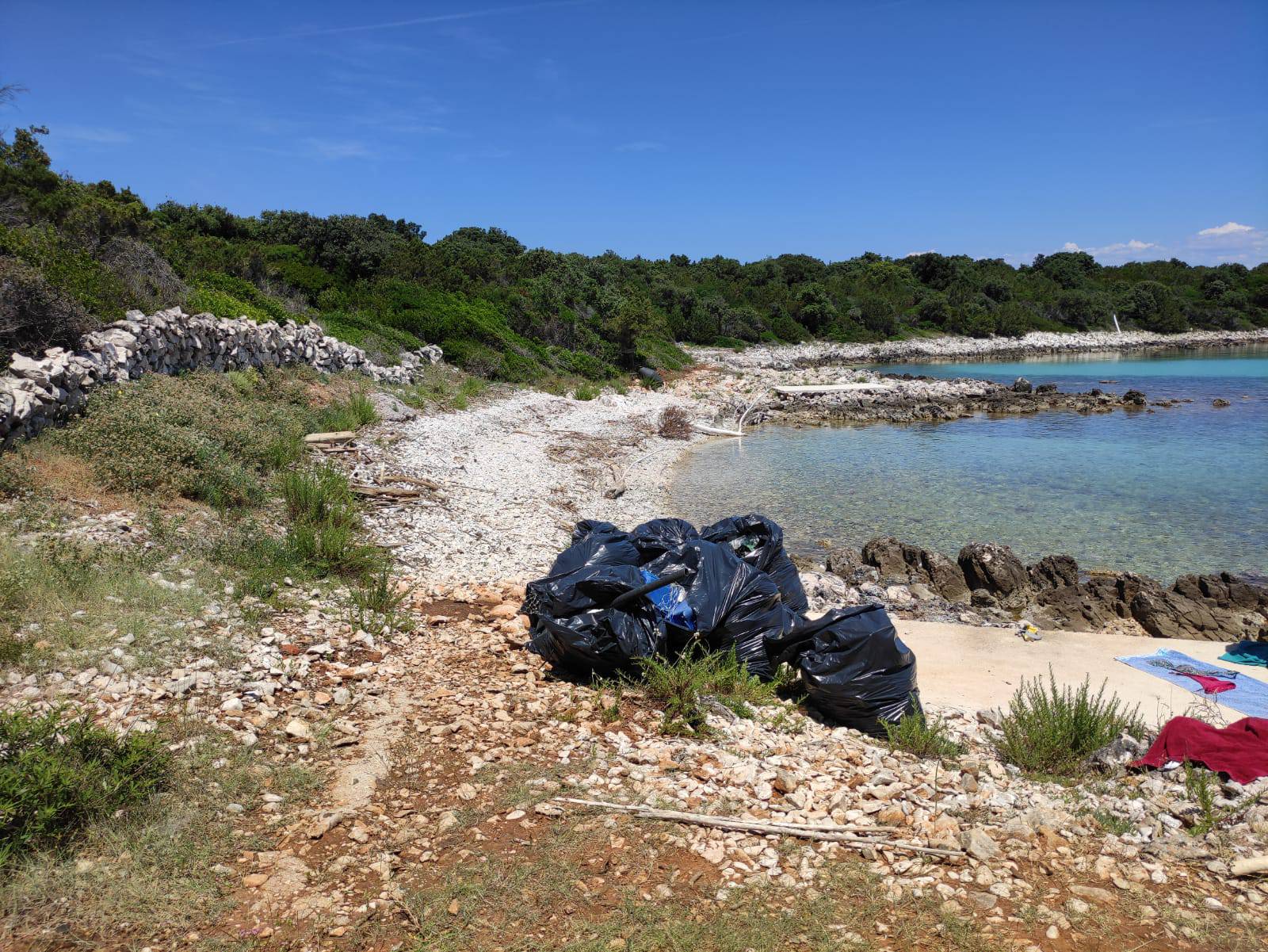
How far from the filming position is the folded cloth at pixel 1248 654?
25.2ft

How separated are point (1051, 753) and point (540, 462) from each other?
11.6m

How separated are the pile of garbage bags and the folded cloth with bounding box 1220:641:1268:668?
4.71 metres

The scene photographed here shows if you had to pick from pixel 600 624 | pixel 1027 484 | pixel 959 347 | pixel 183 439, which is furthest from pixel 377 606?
pixel 959 347

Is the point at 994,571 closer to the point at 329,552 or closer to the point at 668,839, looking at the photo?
the point at 668,839

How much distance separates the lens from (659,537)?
283 inches

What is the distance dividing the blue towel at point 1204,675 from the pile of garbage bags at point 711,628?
3134mm

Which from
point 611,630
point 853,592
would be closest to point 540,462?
point 853,592

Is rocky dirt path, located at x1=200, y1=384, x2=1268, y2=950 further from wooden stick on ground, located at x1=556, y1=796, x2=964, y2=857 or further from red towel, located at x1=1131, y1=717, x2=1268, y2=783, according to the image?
red towel, located at x1=1131, y1=717, x2=1268, y2=783

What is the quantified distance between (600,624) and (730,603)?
1.08 metres

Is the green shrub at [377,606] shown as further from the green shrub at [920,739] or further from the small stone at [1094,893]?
the small stone at [1094,893]

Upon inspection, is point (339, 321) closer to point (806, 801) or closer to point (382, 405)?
point (382, 405)

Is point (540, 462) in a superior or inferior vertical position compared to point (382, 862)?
superior

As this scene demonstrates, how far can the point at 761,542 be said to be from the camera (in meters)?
7.54

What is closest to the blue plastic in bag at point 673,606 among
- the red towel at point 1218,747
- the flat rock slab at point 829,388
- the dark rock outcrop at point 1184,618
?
the red towel at point 1218,747
